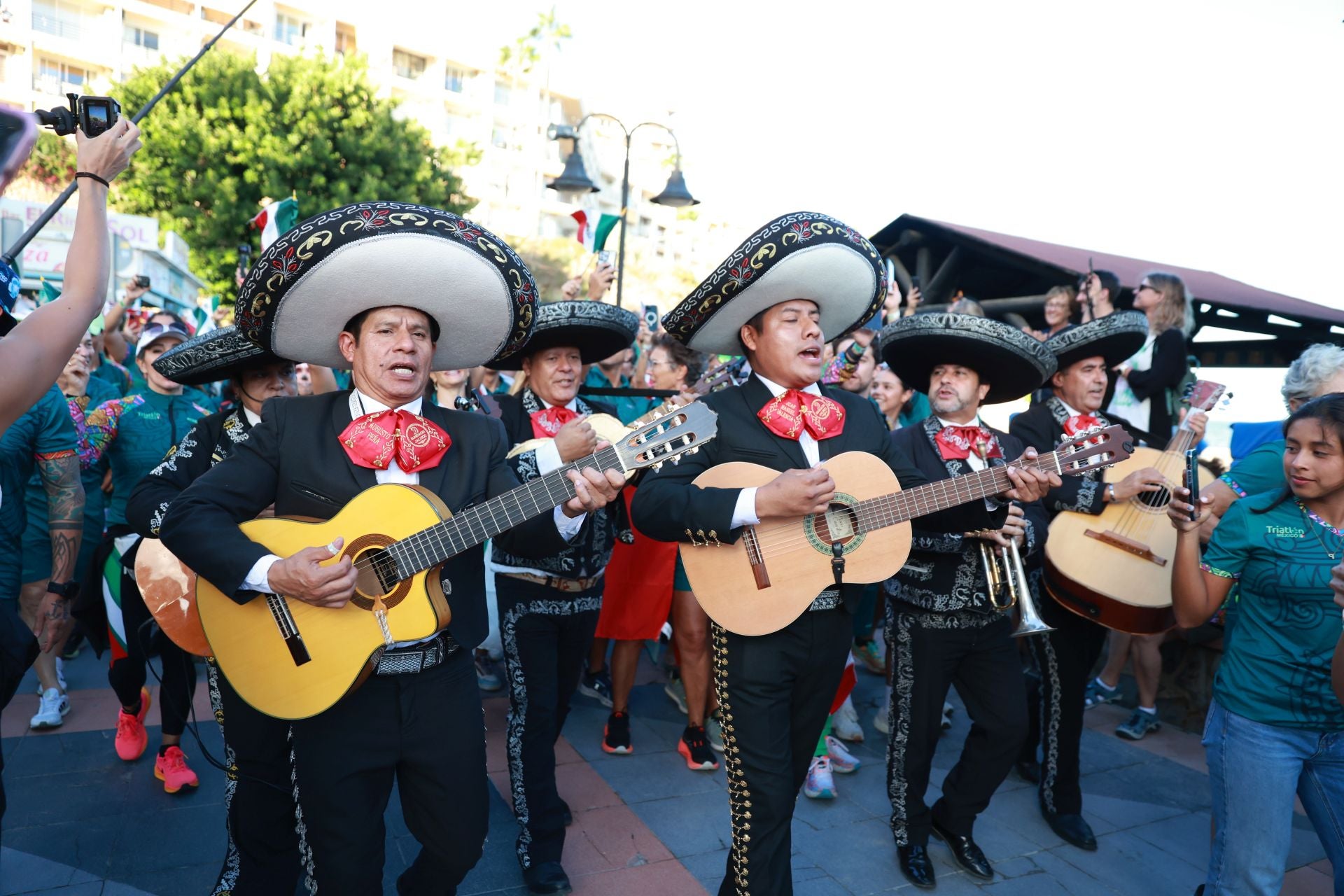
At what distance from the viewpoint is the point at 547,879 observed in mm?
3535

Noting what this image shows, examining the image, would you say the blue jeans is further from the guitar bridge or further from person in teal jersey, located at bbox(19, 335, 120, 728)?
person in teal jersey, located at bbox(19, 335, 120, 728)

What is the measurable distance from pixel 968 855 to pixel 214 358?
13.2ft

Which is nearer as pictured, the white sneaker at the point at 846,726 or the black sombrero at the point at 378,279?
the black sombrero at the point at 378,279

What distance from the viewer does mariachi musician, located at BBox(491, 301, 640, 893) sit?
3.61 meters

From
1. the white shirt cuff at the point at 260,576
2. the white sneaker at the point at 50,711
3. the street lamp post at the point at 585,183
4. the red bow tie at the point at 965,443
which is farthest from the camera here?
the street lamp post at the point at 585,183

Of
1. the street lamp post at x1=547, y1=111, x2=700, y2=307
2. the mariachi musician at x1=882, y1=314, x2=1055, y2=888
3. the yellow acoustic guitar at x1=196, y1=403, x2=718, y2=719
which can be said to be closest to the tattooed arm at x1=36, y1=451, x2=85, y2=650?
the yellow acoustic guitar at x1=196, y1=403, x2=718, y2=719

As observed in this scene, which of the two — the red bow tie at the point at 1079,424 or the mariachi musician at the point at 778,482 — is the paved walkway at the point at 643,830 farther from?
the red bow tie at the point at 1079,424

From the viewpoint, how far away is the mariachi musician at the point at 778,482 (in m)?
3.02

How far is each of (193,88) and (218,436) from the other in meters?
25.2

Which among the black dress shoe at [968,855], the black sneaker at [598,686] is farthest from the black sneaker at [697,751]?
the black dress shoe at [968,855]

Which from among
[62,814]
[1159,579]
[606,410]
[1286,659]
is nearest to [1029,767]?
[1159,579]

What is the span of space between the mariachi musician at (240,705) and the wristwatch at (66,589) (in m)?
1.39

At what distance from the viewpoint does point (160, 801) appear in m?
4.24

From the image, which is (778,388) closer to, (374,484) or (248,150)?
(374,484)
